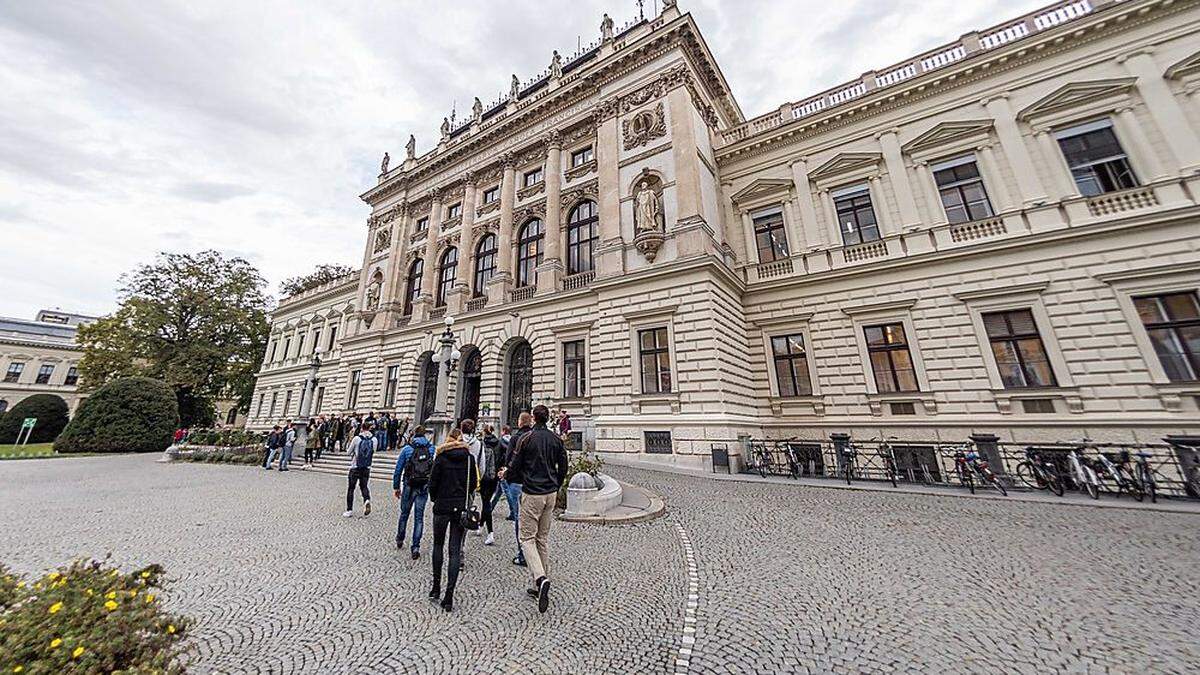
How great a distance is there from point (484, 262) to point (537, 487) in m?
20.6

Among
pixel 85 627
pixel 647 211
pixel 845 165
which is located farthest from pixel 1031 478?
pixel 85 627

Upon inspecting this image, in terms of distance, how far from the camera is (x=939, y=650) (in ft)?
11.0

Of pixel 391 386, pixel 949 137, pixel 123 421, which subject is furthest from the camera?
pixel 391 386

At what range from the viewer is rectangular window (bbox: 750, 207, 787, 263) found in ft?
57.8

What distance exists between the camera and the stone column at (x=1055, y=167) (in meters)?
12.8

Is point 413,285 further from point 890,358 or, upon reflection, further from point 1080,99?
point 1080,99

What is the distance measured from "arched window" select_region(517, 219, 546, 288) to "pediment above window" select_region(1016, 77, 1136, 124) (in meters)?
19.3

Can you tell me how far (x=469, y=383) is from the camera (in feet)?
69.5

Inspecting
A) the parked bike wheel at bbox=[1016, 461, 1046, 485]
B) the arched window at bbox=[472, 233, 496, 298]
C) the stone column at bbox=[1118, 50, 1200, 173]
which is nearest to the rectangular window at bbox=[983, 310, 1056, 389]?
the parked bike wheel at bbox=[1016, 461, 1046, 485]

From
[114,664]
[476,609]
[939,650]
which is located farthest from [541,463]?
[939,650]

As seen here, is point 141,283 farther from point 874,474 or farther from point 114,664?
point 874,474

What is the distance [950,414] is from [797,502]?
26.9 ft

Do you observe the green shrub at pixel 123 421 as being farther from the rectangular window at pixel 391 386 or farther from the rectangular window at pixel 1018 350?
the rectangular window at pixel 1018 350

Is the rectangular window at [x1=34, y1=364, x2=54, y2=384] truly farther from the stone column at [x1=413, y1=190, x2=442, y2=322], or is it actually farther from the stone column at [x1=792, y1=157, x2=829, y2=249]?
the stone column at [x1=792, y1=157, x2=829, y2=249]
